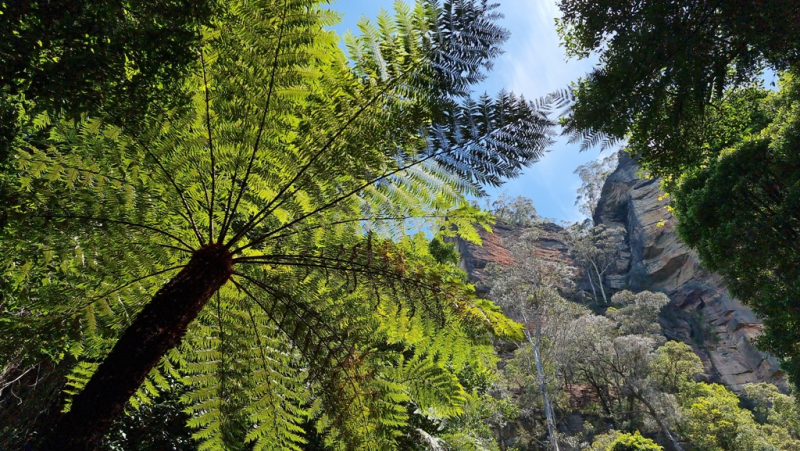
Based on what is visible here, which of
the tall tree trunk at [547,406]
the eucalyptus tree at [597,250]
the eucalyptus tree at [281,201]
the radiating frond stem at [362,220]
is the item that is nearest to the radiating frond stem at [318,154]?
the eucalyptus tree at [281,201]

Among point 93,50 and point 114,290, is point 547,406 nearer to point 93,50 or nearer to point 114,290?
point 114,290

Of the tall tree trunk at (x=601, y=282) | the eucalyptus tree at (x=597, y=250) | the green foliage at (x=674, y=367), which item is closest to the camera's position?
the green foliage at (x=674, y=367)

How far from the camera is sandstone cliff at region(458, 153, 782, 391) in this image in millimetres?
20078

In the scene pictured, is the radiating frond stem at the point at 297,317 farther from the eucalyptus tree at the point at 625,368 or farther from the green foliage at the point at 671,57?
the eucalyptus tree at the point at 625,368

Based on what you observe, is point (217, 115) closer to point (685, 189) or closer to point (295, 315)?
point (295, 315)

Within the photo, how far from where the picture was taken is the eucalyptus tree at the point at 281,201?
1423 mm

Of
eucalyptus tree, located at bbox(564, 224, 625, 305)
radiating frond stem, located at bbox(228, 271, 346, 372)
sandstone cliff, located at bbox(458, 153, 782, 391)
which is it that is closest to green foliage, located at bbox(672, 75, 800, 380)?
radiating frond stem, located at bbox(228, 271, 346, 372)

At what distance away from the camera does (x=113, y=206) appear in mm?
1442

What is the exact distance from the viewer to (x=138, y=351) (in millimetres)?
1135

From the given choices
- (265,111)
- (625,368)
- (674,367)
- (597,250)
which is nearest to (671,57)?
(265,111)

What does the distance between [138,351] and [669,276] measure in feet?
101

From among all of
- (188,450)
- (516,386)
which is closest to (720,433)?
(516,386)

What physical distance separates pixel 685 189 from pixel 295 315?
8590 mm

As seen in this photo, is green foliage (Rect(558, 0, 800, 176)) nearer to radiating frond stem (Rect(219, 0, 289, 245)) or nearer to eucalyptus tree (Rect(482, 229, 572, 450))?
radiating frond stem (Rect(219, 0, 289, 245))
